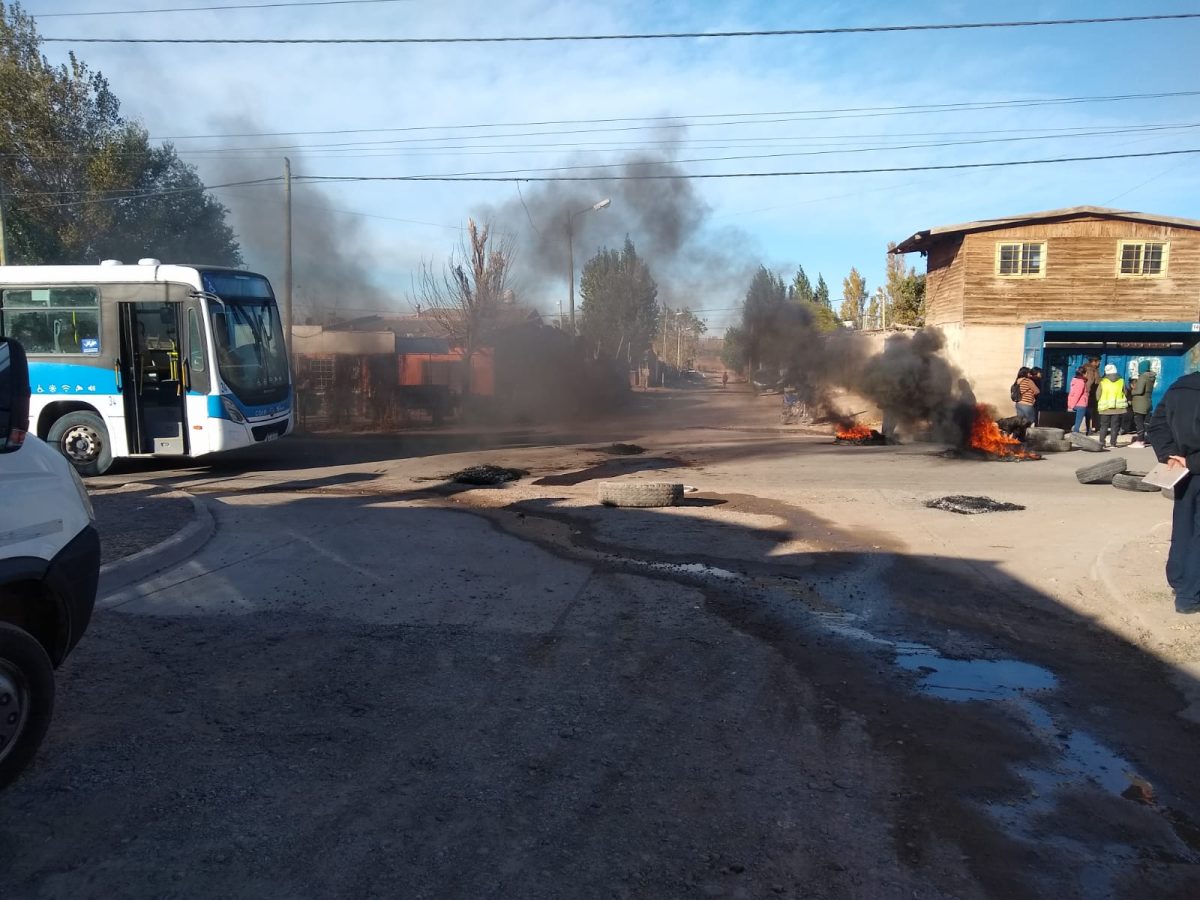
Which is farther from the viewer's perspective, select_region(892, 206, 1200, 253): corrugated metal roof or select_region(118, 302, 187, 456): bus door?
select_region(892, 206, 1200, 253): corrugated metal roof

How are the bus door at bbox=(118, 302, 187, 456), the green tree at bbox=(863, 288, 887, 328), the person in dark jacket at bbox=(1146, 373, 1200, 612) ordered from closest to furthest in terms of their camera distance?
the person in dark jacket at bbox=(1146, 373, 1200, 612) < the bus door at bbox=(118, 302, 187, 456) < the green tree at bbox=(863, 288, 887, 328)

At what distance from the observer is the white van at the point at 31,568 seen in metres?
3.16

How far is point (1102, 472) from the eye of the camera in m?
11.7

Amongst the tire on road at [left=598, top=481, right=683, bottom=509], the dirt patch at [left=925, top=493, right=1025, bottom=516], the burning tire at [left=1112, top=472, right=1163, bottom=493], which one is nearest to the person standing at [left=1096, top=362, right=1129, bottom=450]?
the burning tire at [left=1112, top=472, right=1163, bottom=493]

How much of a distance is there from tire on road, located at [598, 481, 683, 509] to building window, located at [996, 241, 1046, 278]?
53.6ft

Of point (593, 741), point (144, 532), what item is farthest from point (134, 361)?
point (593, 741)

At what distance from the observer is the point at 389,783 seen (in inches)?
130

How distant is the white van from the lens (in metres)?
3.16

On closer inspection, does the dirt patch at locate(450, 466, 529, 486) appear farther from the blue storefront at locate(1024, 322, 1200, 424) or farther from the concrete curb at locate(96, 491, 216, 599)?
the blue storefront at locate(1024, 322, 1200, 424)

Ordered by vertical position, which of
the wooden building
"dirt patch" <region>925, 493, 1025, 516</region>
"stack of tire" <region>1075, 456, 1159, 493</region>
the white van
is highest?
the wooden building

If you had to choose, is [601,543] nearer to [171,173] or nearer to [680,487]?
[680,487]

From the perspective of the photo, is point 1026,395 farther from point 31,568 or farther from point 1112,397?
point 31,568

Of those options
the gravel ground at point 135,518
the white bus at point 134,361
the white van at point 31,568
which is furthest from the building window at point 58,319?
the white van at point 31,568

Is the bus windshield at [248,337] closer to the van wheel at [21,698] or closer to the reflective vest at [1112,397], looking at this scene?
the van wheel at [21,698]
